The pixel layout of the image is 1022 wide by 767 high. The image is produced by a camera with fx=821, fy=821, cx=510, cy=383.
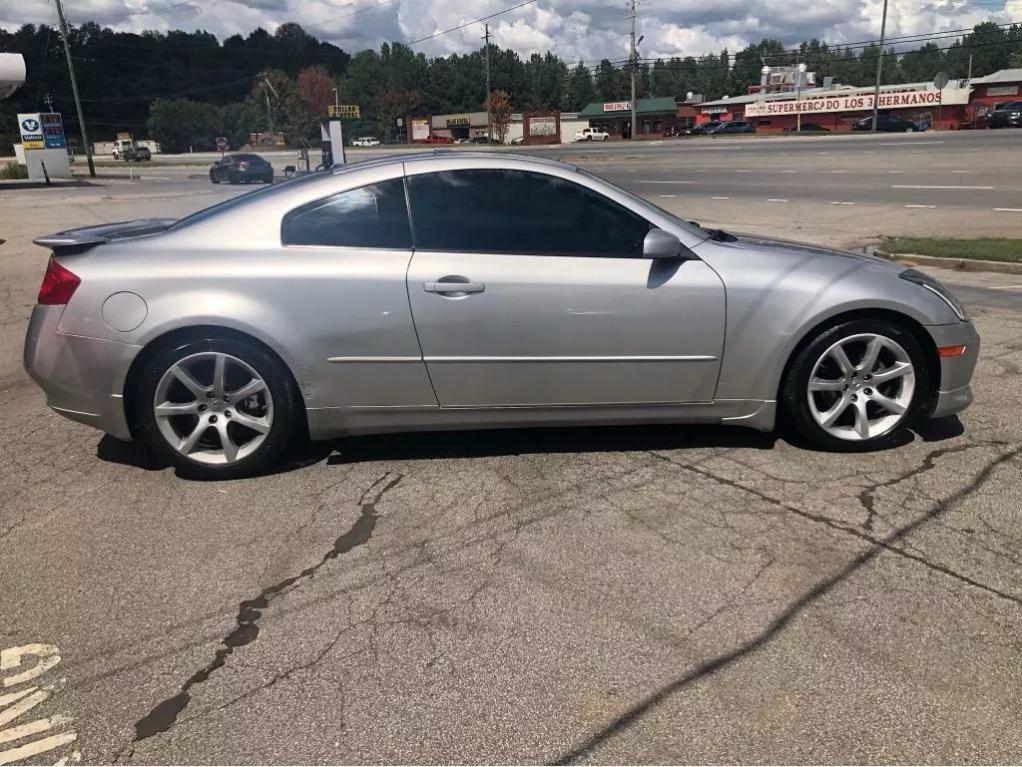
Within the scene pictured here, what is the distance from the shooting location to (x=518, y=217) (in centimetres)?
411

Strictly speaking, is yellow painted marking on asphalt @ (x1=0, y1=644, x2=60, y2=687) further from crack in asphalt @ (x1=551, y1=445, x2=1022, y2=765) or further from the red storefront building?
the red storefront building

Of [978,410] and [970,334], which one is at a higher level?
[970,334]

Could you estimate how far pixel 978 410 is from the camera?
4926 millimetres

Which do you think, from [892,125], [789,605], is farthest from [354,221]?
[892,125]

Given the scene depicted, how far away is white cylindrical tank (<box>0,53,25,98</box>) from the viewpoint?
32781 mm

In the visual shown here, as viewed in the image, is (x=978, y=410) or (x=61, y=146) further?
(x=61, y=146)

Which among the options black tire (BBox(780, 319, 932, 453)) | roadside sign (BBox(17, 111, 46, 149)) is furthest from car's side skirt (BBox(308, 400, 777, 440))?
roadside sign (BBox(17, 111, 46, 149))

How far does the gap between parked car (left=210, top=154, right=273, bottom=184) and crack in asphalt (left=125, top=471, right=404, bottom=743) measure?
3461 centimetres

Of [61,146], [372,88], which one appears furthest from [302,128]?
[61,146]

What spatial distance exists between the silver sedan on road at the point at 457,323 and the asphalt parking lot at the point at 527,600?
0.31m

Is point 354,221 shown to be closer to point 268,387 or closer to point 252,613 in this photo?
point 268,387

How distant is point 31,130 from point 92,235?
40.3 metres

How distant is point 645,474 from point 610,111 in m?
104

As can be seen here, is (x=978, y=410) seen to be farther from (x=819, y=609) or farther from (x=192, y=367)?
(x=192, y=367)
